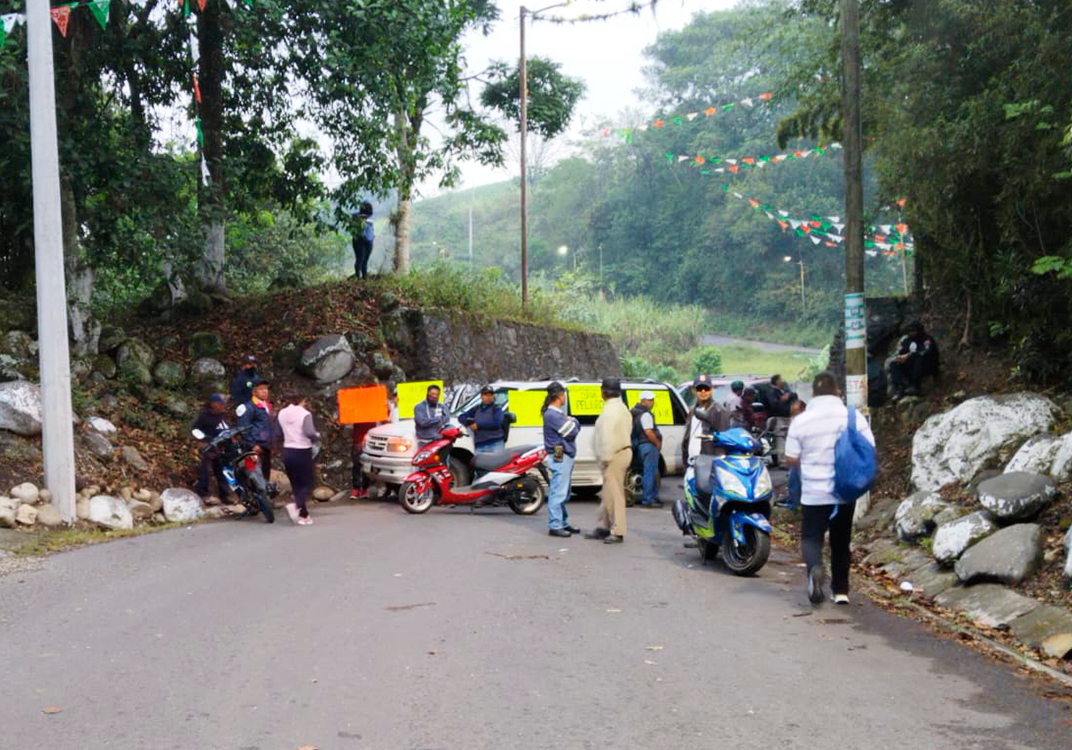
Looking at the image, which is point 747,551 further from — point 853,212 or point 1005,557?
point 853,212

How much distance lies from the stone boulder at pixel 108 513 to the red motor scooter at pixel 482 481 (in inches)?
148

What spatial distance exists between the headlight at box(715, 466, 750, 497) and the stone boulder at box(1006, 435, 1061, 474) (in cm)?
300

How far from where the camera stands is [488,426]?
17.6 meters

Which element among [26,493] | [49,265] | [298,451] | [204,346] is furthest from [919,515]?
[204,346]

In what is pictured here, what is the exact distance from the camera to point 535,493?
16656 millimetres

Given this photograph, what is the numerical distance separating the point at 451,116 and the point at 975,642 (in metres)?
24.3

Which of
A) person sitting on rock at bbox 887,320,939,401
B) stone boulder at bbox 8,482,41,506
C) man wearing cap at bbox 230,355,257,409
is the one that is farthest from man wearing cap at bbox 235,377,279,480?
person sitting on rock at bbox 887,320,939,401

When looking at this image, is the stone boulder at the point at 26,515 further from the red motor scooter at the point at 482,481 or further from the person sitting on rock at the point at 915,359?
the person sitting on rock at the point at 915,359

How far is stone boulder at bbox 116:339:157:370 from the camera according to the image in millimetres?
20406

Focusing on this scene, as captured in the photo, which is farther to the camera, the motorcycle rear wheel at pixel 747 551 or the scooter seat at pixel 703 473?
the scooter seat at pixel 703 473

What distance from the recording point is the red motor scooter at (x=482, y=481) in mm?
16250

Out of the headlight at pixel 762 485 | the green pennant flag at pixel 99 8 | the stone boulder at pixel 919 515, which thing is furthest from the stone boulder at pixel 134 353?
the stone boulder at pixel 919 515

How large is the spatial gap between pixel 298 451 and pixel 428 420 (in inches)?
96.8

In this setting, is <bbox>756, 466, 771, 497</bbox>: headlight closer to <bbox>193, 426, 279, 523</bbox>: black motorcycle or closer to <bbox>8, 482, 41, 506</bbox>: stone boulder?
<bbox>193, 426, 279, 523</bbox>: black motorcycle
